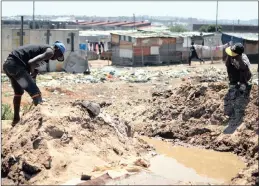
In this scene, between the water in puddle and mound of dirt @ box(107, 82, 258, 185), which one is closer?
the water in puddle

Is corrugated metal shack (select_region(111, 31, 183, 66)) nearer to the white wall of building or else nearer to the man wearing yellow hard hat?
the white wall of building

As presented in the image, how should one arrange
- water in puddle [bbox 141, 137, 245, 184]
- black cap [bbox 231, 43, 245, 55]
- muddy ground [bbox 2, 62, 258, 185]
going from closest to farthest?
muddy ground [bbox 2, 62, 258, 185] < water in puddle [bbox 141, 137, 245, 184] < black cap [bbox 231, 43, 245, 55]

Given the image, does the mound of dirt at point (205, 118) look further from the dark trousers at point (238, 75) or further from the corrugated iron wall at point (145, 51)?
the corrugated iron wall at point (145, 51)

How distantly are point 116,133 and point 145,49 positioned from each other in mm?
22930

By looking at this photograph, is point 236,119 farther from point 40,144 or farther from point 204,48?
point 204,48

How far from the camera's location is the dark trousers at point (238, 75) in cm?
969

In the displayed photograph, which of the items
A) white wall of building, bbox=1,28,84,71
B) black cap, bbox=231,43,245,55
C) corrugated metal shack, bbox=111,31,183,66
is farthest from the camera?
corrugated metal shack, bbox=111,31,183,66

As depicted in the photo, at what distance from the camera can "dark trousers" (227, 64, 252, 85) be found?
9.69 m

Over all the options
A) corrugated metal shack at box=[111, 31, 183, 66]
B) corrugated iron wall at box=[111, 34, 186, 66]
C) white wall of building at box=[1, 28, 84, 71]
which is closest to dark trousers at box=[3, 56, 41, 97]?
white wall of building at box=[1, 28, 84, 71]

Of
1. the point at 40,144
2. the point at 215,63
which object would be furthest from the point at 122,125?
the point at 215,63

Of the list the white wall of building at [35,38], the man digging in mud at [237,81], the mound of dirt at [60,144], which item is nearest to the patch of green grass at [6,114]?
the mound of dirt at [60,144]

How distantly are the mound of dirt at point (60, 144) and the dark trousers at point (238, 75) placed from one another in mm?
2776

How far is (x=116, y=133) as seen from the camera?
312 inches

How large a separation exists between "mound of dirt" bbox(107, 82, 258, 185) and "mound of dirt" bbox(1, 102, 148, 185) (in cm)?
163
